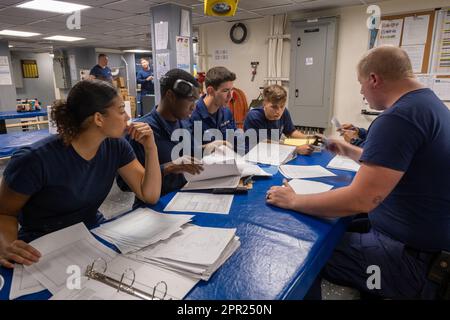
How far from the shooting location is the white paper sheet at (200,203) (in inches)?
51.7

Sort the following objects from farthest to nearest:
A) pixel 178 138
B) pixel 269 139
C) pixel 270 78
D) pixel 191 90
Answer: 1. pixel 270 78
2. pixel 269 139
3. pixel 178 138
4. pixel 191 90

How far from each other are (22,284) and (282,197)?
976 mm

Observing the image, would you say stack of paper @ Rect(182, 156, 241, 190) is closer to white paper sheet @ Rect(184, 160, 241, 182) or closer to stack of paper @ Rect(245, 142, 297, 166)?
white paper sheet @ Rect(184, 160, 241, 182)

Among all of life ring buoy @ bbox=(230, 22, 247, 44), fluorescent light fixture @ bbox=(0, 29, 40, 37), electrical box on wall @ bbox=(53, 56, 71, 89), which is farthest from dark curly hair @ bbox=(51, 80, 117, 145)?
electrical box on wall @ bbox=(53, 56, 71, 89)

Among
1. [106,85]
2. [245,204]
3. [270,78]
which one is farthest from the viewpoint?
[270,78]

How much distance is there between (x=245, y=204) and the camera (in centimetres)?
137

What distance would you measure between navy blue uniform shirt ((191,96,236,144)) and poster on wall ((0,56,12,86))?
24.7 ft

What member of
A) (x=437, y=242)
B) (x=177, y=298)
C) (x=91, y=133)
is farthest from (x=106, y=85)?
(x=437, y=242)

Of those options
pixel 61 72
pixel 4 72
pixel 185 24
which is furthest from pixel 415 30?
pixel 61 72

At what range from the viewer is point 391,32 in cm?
388

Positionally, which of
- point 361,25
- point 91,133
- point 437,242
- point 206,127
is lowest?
point 437,242

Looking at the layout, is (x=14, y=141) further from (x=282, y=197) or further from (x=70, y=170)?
(x=282, y=197)

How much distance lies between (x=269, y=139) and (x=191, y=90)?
48.1 inches

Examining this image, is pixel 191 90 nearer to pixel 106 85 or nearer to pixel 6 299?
pixel 106 85
